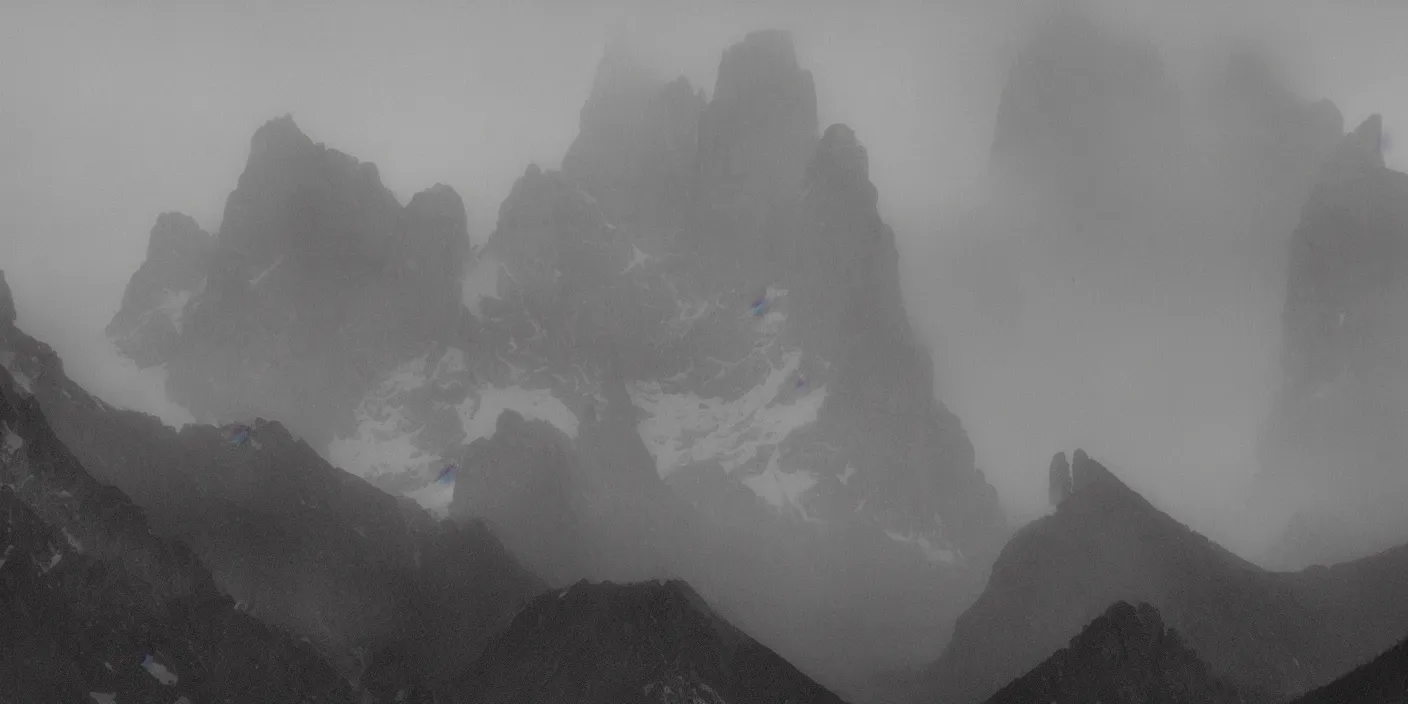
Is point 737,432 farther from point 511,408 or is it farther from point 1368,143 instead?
point 1368,143

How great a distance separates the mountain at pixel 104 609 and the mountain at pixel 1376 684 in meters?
66.6

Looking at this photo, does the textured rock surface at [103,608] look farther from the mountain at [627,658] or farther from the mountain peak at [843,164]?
the mountain peak at [843,164]

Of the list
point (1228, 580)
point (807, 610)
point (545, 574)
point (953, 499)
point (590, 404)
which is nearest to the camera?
point (1228, 580)

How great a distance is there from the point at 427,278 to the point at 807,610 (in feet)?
263

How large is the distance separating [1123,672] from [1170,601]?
22.9 metres

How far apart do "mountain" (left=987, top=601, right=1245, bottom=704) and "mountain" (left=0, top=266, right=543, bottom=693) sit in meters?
47.1

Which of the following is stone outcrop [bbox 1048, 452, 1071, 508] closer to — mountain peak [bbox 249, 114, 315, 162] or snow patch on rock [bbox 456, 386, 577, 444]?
snow patch on rock [bbox 456, 386, 577, 444]

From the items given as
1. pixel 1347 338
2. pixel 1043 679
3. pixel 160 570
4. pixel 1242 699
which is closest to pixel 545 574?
pixel 160 570

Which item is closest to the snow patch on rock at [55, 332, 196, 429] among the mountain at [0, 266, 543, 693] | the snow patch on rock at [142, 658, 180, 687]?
the mountain at [0, 266, 543, 693]

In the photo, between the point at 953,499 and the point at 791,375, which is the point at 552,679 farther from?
the point at 791,375

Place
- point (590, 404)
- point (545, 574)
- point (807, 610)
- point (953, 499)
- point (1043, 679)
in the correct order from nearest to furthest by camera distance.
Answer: point (1043, 679) → point (545, 574) → point (807, 610) → point (953, 499) → point (590, 404)

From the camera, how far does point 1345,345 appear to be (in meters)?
180

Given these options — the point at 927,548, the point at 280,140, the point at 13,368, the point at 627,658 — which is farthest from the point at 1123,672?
the point at 280,140

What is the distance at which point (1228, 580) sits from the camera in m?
111
